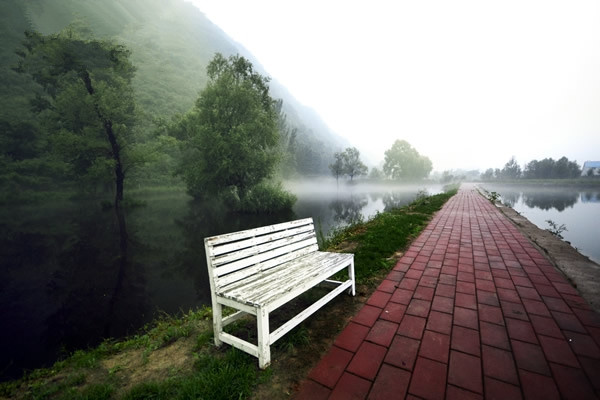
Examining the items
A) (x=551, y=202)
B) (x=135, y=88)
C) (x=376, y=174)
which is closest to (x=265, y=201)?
(x=551, y=202)

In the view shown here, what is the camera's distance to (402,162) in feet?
258

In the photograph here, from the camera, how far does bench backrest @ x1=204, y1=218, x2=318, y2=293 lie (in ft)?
7.83

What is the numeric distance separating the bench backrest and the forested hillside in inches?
775

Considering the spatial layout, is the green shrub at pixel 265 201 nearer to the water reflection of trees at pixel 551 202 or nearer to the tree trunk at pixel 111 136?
the tree trunk at pixel 111 136

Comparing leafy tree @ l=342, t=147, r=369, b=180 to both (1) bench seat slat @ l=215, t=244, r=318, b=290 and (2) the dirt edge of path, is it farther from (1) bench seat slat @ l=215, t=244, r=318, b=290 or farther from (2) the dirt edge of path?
(1) bench seat slat @ l=215, t=244, r=318, b=290

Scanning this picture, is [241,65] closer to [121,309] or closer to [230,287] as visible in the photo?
[121,309]

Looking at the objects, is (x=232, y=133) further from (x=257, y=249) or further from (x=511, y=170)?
(x=511, y=170)

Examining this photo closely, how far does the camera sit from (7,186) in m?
26.0

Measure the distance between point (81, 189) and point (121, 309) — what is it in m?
35.7

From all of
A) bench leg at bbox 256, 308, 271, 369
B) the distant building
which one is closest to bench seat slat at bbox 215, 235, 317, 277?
bench leg at bbox 256, 308, 271, 369

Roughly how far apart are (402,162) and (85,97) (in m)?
77.6

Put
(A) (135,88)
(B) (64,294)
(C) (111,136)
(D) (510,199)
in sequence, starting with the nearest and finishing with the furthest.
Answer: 1. (B) (64,294)
2. (C) (111,136)
3. (D) (510,199)
4. (A) (135,88)

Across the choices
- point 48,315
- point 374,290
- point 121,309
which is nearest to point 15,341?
point 48,315

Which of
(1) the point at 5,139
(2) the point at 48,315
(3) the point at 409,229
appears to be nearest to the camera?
(2) the point at 48,315
